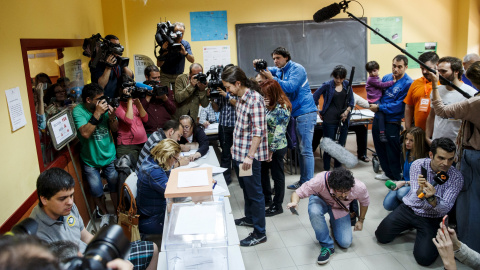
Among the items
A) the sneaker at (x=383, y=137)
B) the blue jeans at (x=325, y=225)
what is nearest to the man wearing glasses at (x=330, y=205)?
the blue jeans at (x=325, y=225)

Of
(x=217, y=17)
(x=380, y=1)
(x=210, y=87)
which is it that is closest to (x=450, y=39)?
(x=380, y=1)

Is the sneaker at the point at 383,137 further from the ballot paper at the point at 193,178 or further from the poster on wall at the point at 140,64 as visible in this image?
the poster on wall at the point at 140,64

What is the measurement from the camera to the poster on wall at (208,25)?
6363mm

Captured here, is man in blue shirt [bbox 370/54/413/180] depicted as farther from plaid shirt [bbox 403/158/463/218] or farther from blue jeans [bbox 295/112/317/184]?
plaid shirt [bbox 403/158/463/218]

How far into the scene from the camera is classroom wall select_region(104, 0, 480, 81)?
20.6 ft

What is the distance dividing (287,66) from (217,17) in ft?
8.27

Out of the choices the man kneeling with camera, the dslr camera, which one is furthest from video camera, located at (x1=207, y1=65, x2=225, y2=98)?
the man kneeling with camera

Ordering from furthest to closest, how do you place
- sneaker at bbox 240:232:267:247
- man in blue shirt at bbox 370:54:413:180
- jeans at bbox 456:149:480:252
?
man in blue shirt at bbox 370:54:413:180 → sneaker at bbox 240:232:267:247 → jeans at bbox 456:149:480:252

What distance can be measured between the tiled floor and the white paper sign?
1720 millimetres

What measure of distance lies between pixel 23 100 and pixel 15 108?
0.18m

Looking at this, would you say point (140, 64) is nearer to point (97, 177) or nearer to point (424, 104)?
point (97, 177)

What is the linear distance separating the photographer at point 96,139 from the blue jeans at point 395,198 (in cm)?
263

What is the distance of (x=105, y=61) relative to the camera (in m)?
3.84

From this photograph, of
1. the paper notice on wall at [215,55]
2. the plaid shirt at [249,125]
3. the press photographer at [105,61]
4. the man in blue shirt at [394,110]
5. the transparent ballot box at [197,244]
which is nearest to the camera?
the transparent ballot box at [197,244]
